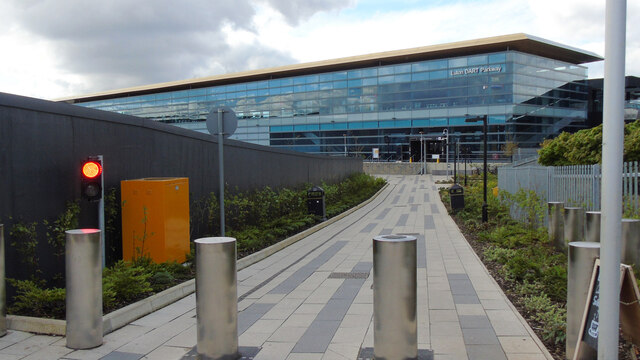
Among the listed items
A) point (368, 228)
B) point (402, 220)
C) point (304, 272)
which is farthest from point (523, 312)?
point (402, 220)

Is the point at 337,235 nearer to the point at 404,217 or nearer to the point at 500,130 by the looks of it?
the point at 404,217

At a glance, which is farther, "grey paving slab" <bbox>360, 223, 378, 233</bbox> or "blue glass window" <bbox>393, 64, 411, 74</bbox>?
"blue glass window" <bbox>393, 64, 411, 74</bbox>

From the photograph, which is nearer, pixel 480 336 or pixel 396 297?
pixel 396 297

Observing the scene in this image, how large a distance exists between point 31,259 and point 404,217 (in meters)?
13.8

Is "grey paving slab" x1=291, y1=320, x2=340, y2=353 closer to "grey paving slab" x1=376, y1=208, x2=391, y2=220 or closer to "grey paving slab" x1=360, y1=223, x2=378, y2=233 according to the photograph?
"grey paving slab" x1=360, y1=223, x2=378, y2=233

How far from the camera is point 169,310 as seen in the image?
6098 mm

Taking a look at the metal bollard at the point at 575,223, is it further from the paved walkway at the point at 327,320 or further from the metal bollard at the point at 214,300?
the metal bollard at the point at 214,300

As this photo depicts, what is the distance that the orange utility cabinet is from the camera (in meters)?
7.38

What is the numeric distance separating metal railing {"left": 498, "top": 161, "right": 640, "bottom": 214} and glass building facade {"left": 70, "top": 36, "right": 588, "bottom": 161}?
3347cm

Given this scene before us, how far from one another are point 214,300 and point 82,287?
137 centimetres

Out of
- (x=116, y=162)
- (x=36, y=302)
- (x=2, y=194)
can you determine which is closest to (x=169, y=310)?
(x=36, y=302)

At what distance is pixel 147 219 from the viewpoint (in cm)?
741

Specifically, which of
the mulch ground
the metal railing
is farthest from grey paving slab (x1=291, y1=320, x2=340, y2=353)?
the metal railing

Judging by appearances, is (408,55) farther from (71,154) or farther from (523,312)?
(523,312)
